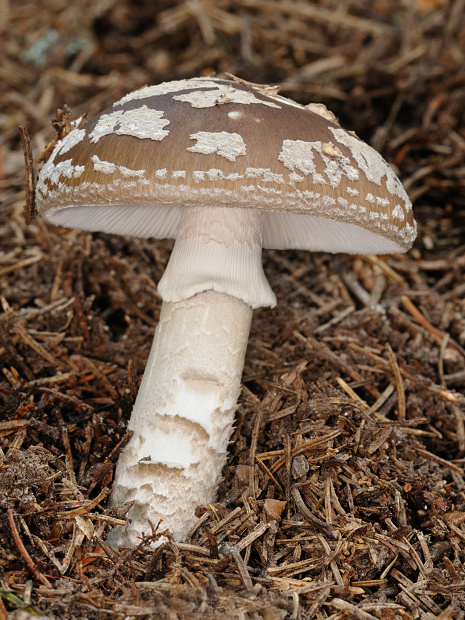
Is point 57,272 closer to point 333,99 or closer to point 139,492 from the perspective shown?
point 139,492

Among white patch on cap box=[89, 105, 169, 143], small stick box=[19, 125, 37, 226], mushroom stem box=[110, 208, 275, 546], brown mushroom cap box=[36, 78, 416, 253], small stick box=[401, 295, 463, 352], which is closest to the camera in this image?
brown mushroom cap box=[36, 78, 416, 253]

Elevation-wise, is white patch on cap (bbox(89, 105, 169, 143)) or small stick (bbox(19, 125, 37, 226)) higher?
white patch on cap (bbox(89, 105, 169, 143))

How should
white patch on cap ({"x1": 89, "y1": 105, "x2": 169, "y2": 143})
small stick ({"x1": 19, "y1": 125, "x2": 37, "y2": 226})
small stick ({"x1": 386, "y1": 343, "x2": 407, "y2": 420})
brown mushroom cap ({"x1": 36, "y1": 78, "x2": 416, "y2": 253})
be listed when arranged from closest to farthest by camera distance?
1. brown mushroom cap ({"x1": 36, "y1": 78, "x2": 416, "y2": 253})
2. white patch on cap ({"x1": 89, "y1": 105, "x2": 169, "y2": 143})
3. small stick ({"x1": 19, "y1": 125, "x2": 37, "y2": 226})
4. small stick ({"x1": 386, "y1": 343, "x2": 407, "y2": 420})

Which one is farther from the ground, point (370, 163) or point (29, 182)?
point (370, 163)

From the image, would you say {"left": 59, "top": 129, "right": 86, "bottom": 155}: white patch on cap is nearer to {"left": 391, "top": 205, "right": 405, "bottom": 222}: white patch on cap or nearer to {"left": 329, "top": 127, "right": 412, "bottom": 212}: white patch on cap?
{"left": 329, "top": 127, "right": 412, "bottom": 212}: white patch on cap

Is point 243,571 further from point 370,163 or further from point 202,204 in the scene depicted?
point 370,163

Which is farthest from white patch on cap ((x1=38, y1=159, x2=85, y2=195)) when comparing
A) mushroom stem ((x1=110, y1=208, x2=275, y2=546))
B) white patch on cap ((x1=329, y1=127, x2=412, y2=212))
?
white patch on cap ((x1=329, y1=127, x2=412, y2=212))

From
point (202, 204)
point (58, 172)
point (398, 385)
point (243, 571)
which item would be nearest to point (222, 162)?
point (202, 204)

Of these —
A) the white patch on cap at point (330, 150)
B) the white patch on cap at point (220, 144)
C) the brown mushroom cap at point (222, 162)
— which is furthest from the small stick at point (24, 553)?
the white patch on cap at point (330, 150)
